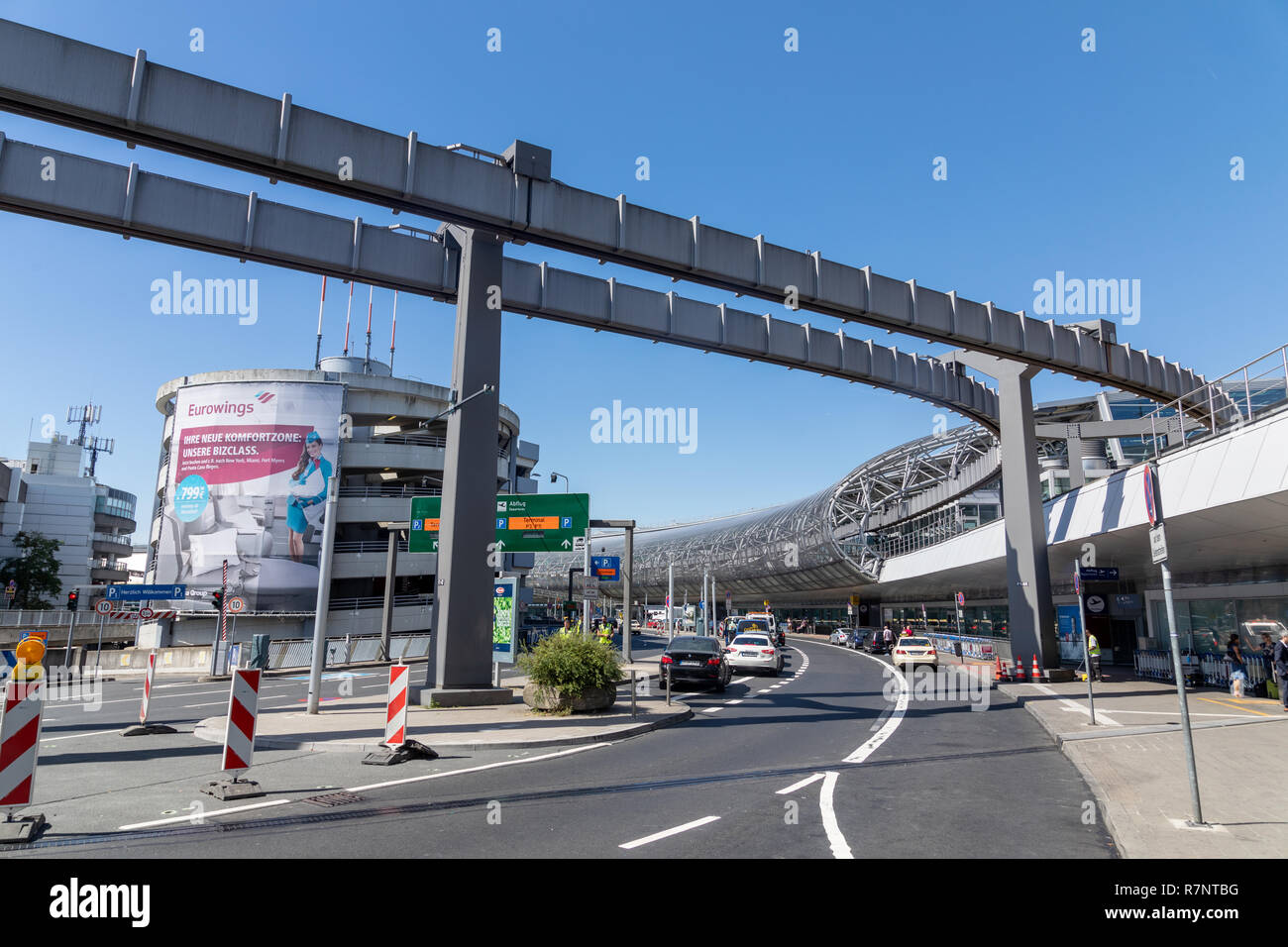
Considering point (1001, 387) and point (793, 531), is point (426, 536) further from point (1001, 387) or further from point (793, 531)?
point (793, 531)

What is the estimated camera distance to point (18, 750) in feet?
23.1

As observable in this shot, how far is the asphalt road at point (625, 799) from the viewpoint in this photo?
22.0 ft

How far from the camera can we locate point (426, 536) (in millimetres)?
21922

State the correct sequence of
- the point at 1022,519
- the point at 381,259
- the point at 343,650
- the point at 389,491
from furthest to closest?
the point at 389,491 → the point at 343,650 → the point at 1022,519 → the point at 381,259

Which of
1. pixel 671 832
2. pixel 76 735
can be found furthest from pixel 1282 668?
pixel 76 735

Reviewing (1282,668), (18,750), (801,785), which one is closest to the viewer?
(18,750)

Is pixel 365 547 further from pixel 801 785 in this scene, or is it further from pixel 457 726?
pixel 801 785

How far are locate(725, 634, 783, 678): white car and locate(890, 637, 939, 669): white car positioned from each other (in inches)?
258

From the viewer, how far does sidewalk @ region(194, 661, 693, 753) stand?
12.9 meters

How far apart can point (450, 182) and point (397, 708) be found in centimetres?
1059

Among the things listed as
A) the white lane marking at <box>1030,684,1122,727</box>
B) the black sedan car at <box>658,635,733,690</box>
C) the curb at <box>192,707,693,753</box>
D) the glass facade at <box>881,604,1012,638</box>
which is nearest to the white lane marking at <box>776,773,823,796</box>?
the curb at <box>192,707,693,753</box>

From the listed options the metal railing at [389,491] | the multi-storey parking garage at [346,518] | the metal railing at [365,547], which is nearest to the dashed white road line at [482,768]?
the multi-storey parking garage at [346,518]

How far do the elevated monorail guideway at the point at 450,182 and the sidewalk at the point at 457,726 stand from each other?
1021 centimetres

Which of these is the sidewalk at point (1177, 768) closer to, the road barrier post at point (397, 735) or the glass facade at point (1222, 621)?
the glass facade at point (1222, 621)
